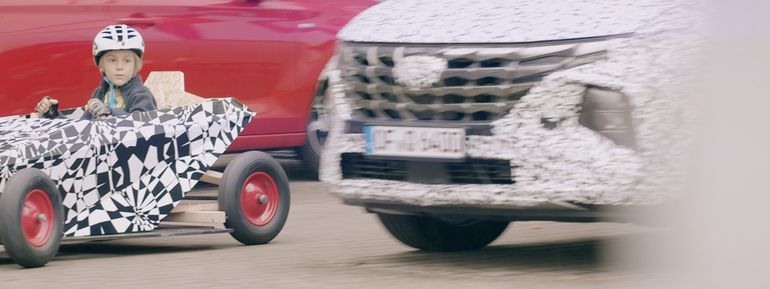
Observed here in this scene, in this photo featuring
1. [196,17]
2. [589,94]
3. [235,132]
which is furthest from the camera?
[196,17]

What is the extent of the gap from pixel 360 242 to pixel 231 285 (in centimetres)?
162

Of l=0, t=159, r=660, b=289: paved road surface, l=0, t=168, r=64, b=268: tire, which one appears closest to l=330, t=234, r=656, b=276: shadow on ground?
l=0, t=159, r=660, b=289: paved road surface

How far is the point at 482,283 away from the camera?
203 inches

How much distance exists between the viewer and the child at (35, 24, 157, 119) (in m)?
6.70

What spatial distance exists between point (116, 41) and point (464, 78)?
7.83ft

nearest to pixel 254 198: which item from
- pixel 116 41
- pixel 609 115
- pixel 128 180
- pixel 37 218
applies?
pixel 128 180

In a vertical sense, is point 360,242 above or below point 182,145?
below

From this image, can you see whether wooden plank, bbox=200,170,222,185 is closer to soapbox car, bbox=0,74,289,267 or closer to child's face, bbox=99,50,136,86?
soapbox car, bbox=0,74,289,267

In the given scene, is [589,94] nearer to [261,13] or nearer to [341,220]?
[341,220]

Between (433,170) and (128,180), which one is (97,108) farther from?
(433,170)

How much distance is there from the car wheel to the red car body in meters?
0.07

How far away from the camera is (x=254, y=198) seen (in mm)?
6789

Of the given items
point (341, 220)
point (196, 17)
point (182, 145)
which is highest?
point (196, 17)

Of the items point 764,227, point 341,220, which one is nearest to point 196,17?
point 341,220
